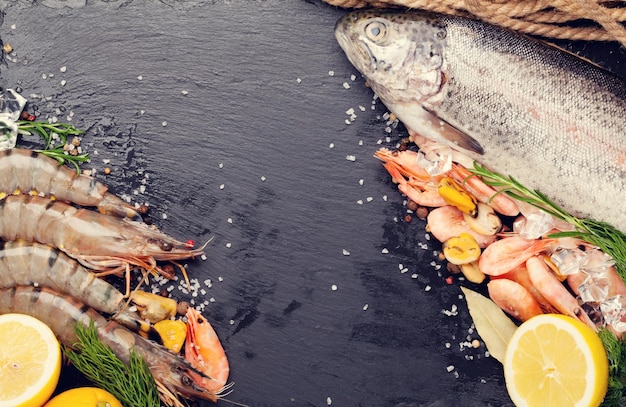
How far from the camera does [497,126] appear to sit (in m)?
3.10

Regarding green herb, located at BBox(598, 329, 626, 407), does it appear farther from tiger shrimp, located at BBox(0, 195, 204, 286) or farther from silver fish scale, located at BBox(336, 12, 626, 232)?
tiger shrimp, located at BBox(0, 195, 204, 286)

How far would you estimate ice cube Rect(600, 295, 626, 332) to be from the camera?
2988 mm

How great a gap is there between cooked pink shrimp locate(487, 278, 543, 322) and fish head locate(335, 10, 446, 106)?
883 millimetres

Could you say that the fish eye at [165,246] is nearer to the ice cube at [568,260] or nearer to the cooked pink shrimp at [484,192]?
the cooked pink shrimp at [484,192]

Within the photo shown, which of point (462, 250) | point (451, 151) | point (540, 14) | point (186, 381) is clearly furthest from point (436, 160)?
point (186, 381)

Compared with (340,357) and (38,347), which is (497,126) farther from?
(38,347)

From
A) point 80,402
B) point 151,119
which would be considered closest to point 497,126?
point 151,119

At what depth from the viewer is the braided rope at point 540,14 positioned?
9.73 ft

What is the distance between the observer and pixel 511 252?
317 cm

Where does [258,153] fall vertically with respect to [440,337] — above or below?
above

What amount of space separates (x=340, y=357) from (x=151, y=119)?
144 centimetres

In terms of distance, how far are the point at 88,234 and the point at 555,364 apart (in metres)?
2.11

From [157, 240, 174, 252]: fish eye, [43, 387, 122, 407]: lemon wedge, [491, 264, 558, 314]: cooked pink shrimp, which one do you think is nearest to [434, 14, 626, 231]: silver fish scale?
[491, 264, 558, 314]: cooked pink shrimp

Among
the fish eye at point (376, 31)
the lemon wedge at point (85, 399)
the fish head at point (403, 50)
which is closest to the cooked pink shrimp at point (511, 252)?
the fish head at point (403, 50)
